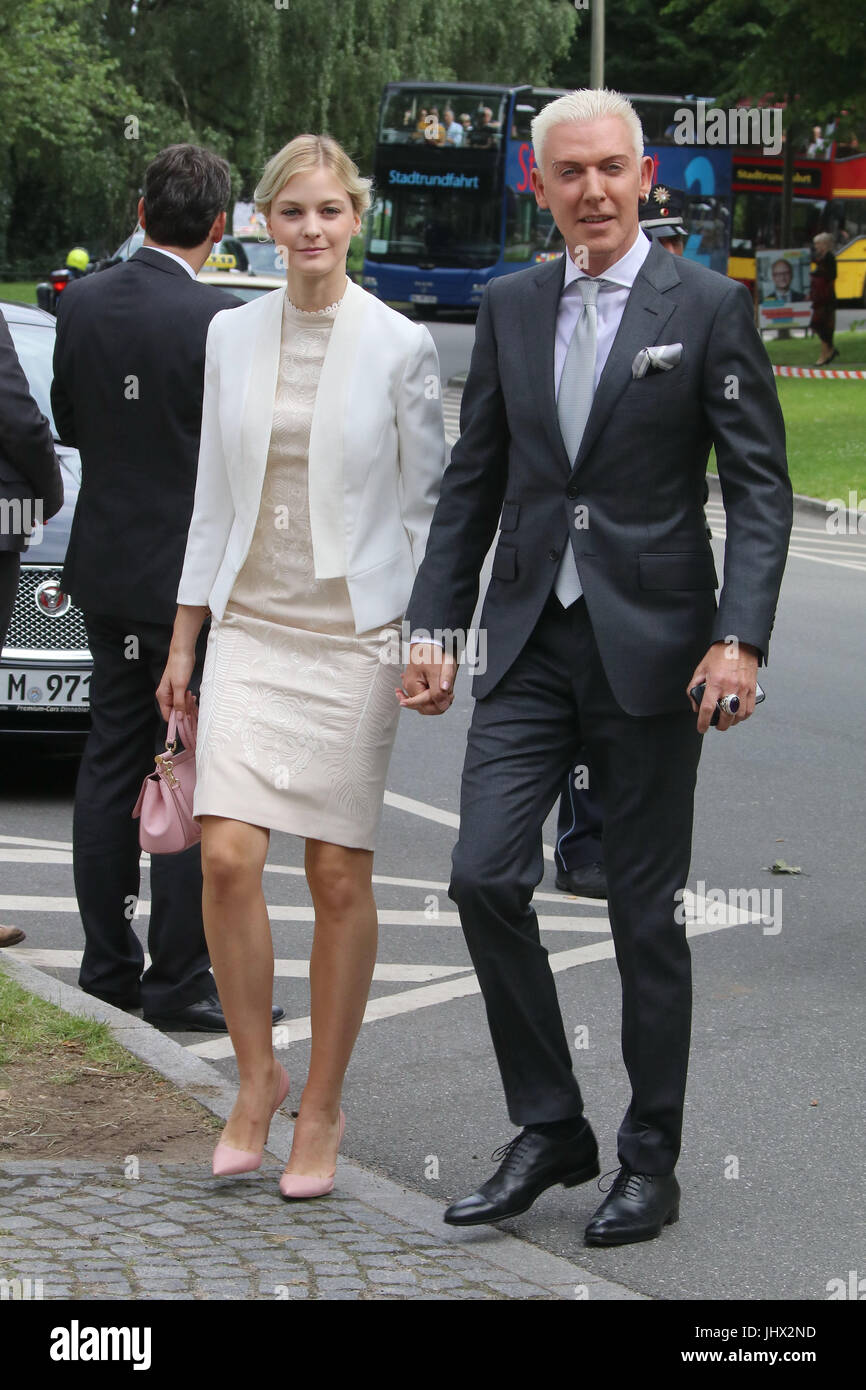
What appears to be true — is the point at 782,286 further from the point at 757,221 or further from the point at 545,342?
the point at 545,342

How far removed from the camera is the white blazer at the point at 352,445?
13.6 ft

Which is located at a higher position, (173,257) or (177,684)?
(173,257)

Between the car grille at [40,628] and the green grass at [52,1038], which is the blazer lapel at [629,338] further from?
the car grille at [40,628]

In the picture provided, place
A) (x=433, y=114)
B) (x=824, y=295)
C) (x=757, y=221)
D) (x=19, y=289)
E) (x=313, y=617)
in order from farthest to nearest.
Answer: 1. (x=19, y=289)
2. (x=757, y=221)
3. (x=433, y=114)
4. (x=824, y=295)
5. (x=313, y=617)

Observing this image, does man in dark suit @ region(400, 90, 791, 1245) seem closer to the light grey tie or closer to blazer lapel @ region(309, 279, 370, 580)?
the light grey tie

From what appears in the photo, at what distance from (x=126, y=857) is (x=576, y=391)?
2.22 m

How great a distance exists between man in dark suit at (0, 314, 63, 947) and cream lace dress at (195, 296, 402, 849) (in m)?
1.61

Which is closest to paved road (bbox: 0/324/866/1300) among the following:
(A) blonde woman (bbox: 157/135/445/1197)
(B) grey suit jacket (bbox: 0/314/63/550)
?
(A) blonde woman (bbox: 157/135/445/1197)

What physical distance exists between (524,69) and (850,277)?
30.7 ft

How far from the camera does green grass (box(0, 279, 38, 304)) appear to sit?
157 ft

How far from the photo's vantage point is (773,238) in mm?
47844

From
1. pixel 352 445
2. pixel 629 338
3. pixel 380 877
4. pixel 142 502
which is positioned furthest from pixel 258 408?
pixel 380 877

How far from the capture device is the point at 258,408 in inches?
165

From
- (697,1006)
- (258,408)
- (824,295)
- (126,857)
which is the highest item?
(258,408)
